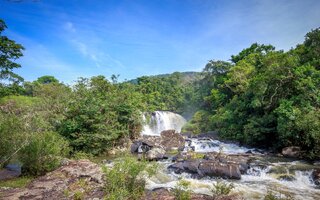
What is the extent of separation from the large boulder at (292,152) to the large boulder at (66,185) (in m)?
→ 13.7

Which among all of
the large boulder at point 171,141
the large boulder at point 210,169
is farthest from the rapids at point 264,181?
the large boulder at point 171,141

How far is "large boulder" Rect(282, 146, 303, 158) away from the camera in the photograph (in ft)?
50.0

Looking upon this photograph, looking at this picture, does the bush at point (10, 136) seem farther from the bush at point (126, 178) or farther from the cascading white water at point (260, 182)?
the cascading white water at point (260, 182)

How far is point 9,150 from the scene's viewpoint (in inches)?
366

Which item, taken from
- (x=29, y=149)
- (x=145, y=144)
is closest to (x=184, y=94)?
(x=145, y=144)

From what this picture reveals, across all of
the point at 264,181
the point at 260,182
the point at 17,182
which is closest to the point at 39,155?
the point at 17,182

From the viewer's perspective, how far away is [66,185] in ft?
28.2

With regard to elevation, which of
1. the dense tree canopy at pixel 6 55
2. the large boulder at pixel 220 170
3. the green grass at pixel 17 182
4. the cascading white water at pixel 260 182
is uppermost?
the dense tree canopy at pixel 6 55

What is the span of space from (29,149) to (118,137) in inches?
386

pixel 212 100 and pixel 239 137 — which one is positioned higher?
pixel 212 100

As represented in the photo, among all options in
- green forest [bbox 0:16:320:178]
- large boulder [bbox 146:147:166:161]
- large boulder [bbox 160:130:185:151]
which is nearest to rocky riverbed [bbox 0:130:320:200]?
large boulder [bbox 146:147:166:161]

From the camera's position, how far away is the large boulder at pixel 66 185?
7629 millimetres

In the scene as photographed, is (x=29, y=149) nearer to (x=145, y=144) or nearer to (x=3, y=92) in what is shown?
(x=3, y=92)

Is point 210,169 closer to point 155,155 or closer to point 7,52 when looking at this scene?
point 155,155
